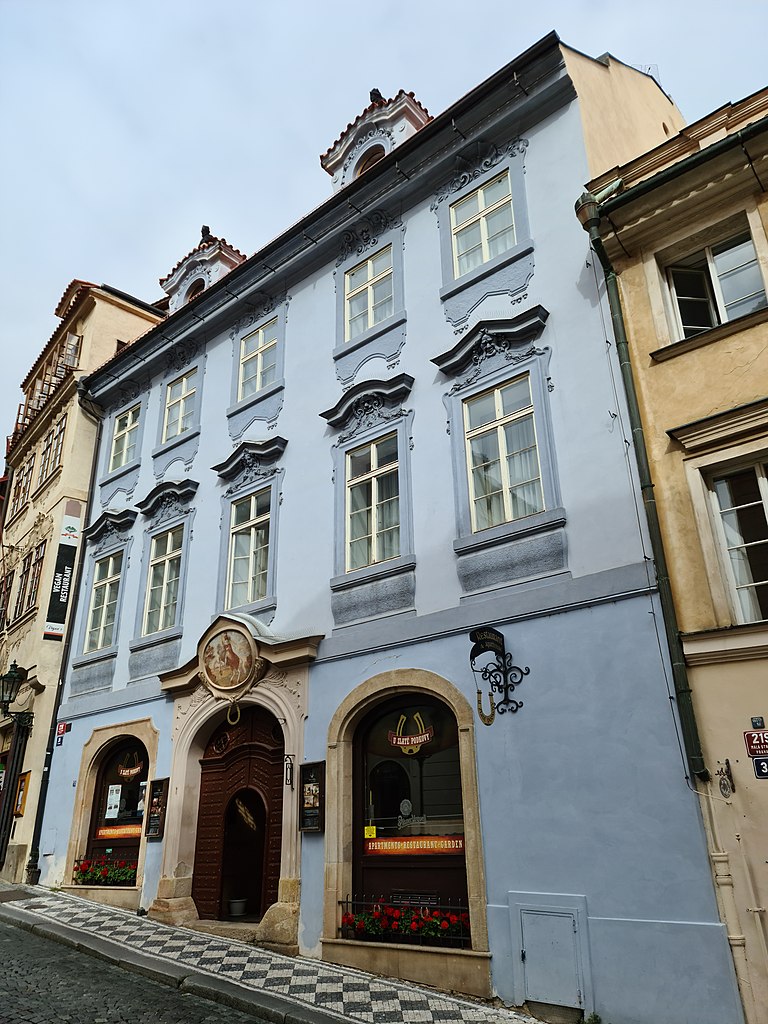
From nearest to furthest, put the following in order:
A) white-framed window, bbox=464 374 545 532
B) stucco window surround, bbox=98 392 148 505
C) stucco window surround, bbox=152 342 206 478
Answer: white-framed window, bbox=464 374 545 532, stucco window surround, bbox=152 342 206 478, stucco window surround, bbox=98 392 148 505

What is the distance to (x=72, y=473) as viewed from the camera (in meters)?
16.7

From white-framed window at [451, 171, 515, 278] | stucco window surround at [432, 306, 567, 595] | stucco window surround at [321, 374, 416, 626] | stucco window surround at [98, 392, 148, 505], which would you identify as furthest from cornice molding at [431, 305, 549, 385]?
stucco window surround at [98, 392, 148, 505]

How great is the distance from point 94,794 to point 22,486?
10300 millimetres

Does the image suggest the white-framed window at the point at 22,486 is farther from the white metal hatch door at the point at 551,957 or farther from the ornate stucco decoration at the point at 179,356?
the white metal hatch door at the point at 551,957

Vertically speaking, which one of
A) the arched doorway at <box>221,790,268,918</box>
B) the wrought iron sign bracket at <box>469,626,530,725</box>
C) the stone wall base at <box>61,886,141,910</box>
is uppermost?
the wrought iron sign bracket at <box>469,626,530,725</box>

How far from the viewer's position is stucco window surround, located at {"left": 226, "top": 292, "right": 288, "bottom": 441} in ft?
42.5

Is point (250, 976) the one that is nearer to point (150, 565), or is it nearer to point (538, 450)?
point (538, 450)

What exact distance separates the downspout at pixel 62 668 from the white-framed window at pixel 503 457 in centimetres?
937

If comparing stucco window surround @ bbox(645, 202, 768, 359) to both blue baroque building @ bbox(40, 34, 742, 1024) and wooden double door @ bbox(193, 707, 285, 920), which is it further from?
wooden double door @ bbox(193, 707, 285, 920)

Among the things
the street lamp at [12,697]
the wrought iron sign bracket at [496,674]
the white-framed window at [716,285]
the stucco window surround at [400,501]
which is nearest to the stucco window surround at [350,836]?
the wrought iron sign bracket at [496,674]

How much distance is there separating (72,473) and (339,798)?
10238 mm

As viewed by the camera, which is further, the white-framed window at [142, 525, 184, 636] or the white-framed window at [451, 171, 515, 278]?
the white-framed window at [142, 525, 184, 636]

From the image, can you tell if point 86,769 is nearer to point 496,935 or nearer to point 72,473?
point 72,473

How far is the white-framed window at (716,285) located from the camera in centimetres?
821
